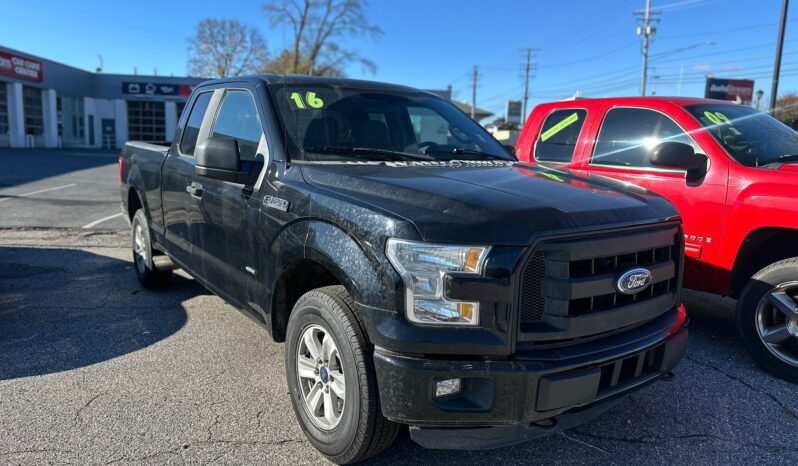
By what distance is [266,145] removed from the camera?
10.9 ft

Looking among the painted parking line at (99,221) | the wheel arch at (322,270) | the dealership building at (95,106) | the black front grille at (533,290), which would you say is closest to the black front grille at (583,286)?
the black front grille at (533,290)

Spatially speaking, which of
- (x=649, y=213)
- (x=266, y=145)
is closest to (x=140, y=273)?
(x=266, y=145)

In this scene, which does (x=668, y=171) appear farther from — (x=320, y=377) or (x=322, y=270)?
(x=320, y=377)

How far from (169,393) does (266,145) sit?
163cm

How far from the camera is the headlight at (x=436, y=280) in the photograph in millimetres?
2201

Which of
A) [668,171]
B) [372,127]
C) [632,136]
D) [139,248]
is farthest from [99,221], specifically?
[668,171]

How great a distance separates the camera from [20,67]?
32750 mm

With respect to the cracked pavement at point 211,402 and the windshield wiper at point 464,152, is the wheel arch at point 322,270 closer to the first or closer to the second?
the cracked pavement at point 211,402

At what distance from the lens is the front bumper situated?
219 cm

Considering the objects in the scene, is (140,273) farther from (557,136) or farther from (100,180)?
(100,180)

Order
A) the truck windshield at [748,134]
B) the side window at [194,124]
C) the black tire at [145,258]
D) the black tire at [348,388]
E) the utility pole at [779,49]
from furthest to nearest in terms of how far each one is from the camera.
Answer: the utility pole at [779,49], the black tire at [145,258], the side window at [194,124], the truck windshield at [748,134], the black tire at [348,388]

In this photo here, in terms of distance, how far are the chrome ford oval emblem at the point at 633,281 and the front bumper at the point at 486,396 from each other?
12.6 inches

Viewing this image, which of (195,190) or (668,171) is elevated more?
(668,171)

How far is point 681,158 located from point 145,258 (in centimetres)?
482
